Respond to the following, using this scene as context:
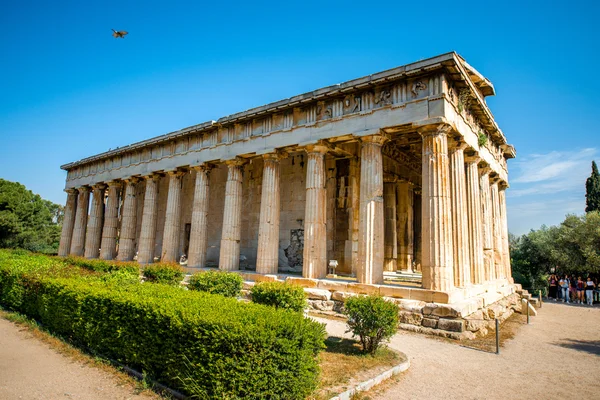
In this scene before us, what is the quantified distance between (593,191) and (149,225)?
3321cm

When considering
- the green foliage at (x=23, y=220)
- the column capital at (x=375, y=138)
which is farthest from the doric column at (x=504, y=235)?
the green foliage at (x=23, y=220)

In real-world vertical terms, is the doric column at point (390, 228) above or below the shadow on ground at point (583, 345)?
above

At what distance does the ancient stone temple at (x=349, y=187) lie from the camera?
1077 centimetres

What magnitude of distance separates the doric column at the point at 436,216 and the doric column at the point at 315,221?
12.3 feet

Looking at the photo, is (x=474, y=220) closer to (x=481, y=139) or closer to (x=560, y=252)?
(x=481, y=139)

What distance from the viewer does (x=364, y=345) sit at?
7.32m

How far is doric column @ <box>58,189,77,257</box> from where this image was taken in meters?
26.2

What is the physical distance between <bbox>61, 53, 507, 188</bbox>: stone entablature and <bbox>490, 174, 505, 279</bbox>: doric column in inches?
40.6

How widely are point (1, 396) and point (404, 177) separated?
661 inches

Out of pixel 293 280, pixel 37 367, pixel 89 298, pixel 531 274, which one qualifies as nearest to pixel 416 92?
pixel 293 280

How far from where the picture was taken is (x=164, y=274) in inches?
508

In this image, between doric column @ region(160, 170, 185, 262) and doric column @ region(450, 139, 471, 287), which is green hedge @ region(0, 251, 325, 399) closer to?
doric column @ region(450, 139, 471, 287)

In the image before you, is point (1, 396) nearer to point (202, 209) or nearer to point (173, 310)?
point (173, 310)

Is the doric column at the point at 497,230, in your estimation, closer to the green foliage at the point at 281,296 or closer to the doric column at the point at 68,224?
the green foliage at the point at 281,296
